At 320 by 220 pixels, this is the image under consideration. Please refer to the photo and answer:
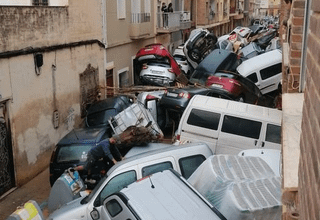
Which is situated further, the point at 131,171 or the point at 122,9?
the point at 122,9

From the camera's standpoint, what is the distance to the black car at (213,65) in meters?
17.5

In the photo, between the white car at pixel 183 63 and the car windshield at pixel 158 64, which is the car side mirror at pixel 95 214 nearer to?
the car windshield at pixel 158 64

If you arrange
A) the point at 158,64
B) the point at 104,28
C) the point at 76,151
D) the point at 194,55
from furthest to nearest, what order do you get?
the point at 194,55 < the point at 158,64 < the point at 104,28 < the point at 76,151

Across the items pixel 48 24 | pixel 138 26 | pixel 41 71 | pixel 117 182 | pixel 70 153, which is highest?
pixel 48 24

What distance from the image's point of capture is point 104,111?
13133 millimetres

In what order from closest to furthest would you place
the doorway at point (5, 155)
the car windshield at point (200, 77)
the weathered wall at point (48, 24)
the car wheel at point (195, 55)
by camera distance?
1. the doorway at point (5, 155)
2. the weathered wall at point (48, 24)
3. the car windshield at point (200, 77)
4. the car wheel at point (195, 55)

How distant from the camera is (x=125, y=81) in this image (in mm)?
19906

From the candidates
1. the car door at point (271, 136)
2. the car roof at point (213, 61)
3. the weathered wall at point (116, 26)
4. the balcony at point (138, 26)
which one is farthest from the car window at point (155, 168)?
the balcony at point (138, 26)

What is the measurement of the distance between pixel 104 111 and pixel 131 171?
19.1 feet

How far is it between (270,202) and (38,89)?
8203 mm

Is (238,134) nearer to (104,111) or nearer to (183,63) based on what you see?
(104,111)

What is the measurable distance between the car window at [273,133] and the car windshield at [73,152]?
163 inches

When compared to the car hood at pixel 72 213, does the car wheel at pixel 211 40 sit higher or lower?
higher

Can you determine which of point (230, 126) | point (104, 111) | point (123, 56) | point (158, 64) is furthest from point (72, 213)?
point (123, 56)
